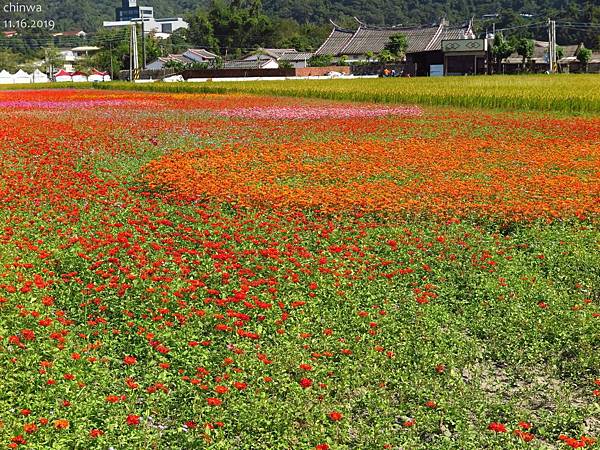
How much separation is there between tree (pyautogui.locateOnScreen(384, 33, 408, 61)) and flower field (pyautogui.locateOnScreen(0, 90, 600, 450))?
61189 mm

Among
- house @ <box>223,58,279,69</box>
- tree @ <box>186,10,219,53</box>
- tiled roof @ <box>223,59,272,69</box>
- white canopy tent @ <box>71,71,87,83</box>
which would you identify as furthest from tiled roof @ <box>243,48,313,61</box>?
white canopy tent @ <box>71,71,87,83</box>

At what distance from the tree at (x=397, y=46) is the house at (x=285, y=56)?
10.9m

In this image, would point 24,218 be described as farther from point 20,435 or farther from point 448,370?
point 448,370

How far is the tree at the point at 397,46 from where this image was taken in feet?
234

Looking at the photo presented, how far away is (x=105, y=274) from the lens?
609 centimetres

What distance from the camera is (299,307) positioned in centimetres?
611

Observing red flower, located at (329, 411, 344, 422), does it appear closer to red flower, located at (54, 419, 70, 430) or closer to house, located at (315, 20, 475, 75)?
red flower, located at (54, 419, 70, 430)

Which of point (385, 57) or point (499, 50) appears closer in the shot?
point (499, 50)

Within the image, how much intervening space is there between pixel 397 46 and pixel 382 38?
6.30 meters

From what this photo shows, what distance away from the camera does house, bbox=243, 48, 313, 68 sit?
8144cm

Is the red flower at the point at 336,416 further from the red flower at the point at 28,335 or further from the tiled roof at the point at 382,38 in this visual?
the tiled roof at the point at 382,38

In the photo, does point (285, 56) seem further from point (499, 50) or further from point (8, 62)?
point (8, 62)

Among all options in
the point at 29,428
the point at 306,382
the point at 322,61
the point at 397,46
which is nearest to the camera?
the point at 29,428

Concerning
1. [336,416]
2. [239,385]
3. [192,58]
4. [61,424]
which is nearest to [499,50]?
[192,58]
